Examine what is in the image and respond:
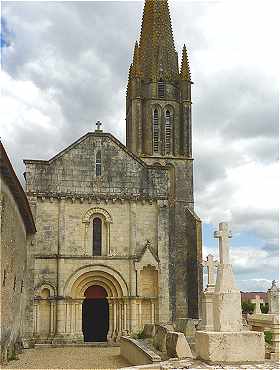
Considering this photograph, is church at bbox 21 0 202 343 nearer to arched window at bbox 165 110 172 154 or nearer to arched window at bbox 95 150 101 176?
arched window at bbox 95 150 101 176

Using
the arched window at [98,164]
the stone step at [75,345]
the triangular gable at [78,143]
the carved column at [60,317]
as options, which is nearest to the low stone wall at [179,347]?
the stone step at [75,345]

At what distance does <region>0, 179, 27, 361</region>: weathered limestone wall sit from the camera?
54.3 feet

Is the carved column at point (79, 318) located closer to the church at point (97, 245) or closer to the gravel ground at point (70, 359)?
the church at point (97, 245)

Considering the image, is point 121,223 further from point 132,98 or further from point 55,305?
point 132,98

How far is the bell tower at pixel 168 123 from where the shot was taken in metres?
33.9

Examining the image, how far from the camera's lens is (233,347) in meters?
10.9

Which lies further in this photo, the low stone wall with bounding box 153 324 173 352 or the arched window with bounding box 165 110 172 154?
the arched window with bounding box 165 110 172 154

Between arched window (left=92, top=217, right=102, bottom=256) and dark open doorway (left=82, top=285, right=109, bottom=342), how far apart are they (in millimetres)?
2714

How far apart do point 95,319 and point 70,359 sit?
352 inches

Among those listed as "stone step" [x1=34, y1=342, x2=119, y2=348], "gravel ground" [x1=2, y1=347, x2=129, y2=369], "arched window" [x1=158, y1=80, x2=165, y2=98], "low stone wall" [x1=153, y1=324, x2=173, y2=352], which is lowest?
"stone step" [x1=34, y1=342, x2=119, y2=348]

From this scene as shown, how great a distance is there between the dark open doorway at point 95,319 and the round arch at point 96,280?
1305 millimetres

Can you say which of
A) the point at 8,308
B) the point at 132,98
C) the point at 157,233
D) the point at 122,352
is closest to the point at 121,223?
the point at 157,233

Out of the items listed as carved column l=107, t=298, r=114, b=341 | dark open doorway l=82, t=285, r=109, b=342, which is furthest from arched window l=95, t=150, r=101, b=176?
dark open doorway l=82, t=285, r=109, b=342

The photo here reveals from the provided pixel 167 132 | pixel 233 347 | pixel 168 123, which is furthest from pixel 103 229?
pixel 233 347
